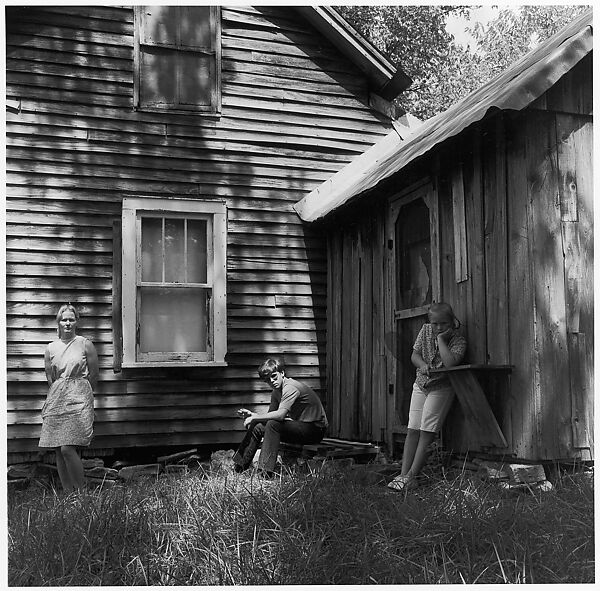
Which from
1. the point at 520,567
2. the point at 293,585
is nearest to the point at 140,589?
the point at 293,585

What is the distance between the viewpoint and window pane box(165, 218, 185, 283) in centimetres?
909

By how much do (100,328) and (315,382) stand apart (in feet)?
8.65

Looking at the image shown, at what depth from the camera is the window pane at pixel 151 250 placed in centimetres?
902

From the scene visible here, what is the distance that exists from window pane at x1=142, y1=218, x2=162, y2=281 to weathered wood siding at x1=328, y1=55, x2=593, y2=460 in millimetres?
3531

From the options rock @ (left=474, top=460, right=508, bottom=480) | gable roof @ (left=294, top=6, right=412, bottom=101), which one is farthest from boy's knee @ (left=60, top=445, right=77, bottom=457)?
gable roof @ (left=294, top=6, right=412, bottom=101)

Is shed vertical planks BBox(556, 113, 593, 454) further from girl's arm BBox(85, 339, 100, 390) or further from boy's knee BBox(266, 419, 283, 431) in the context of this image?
girl's arm BBox(85, 339, 100, 390)

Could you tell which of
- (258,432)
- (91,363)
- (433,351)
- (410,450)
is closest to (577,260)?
(433,351)

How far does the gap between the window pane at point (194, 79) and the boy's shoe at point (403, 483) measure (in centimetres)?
526

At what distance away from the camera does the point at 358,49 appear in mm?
9742

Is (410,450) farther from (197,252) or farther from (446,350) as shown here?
(197,252)

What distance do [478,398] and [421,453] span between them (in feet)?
2.38

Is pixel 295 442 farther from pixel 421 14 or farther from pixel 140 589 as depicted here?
pixel 421 14

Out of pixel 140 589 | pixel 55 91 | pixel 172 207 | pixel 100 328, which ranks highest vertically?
pixel 55 91

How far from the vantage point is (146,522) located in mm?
4926
